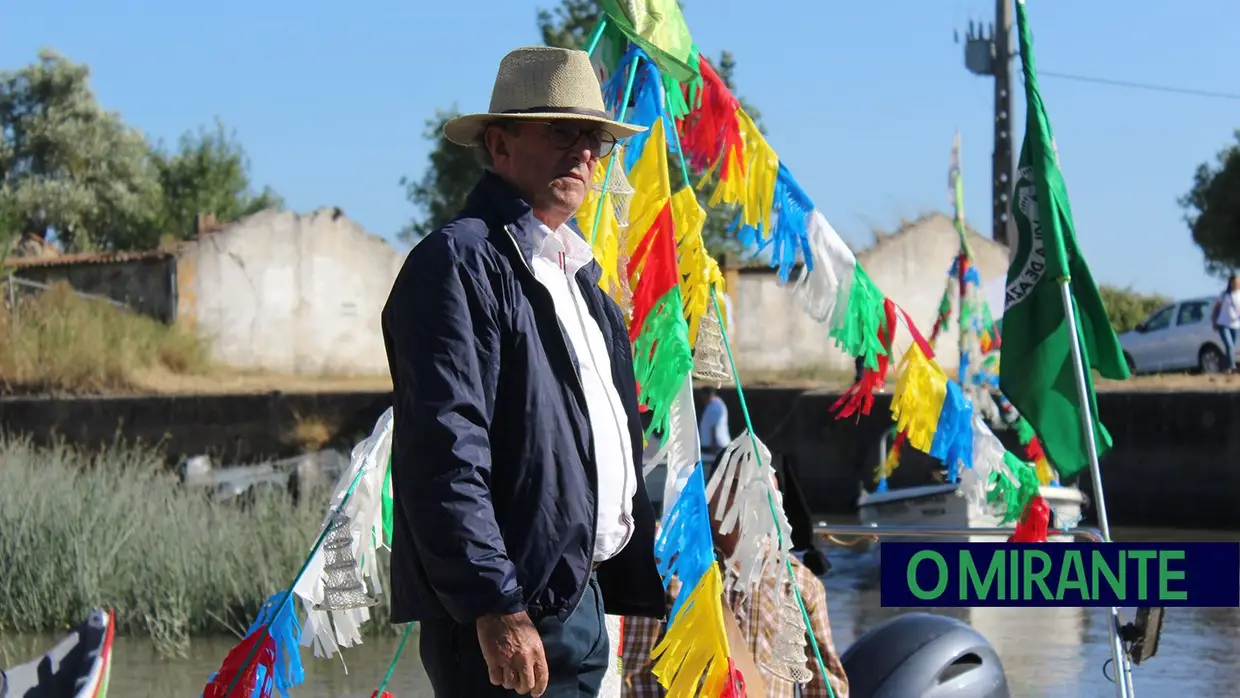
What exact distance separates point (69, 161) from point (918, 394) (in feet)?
197

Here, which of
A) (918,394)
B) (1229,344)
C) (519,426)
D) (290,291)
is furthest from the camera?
(290,291)

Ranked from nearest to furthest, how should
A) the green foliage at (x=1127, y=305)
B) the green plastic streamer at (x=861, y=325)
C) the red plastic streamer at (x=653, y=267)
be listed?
the red plastic streamer at (x=653, y=267) < the green plastic streamer at (x=861, y=325) < the green foliage at (x=1127, y=305)

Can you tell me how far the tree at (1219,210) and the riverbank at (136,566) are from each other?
39.6 meters

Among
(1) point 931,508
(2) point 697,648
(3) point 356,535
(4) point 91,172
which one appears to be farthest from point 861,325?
(4) point 91,172

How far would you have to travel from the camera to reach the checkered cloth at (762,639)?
4348 mm

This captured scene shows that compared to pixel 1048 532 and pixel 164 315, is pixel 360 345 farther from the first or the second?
pixel 1048 532

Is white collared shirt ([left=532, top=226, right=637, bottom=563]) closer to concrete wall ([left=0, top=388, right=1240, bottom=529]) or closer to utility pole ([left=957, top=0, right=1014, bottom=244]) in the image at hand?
concrete wall ([left=0, top=388, right=1240, bottom=529])

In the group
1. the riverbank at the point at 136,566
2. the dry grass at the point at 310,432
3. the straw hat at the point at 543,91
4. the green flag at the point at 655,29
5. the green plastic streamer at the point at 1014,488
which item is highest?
the green flag at the point at 655,29

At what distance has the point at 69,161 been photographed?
60.9 metres

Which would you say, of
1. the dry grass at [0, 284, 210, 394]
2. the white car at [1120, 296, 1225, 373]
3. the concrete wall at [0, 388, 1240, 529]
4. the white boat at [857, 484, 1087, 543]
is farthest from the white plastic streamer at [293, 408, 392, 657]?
the dry grass at [0, 284, 210, 394]

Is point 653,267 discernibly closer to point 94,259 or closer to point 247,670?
point 247,670

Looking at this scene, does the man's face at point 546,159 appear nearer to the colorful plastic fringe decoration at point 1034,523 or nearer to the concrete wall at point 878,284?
the colorful plastic fringe decoration at point 1034,523

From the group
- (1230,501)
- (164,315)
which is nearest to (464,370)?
(1230,501)

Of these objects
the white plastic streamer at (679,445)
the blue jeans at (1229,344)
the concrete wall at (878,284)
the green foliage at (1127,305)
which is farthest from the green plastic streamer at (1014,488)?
the green foliage at (1127,305)
